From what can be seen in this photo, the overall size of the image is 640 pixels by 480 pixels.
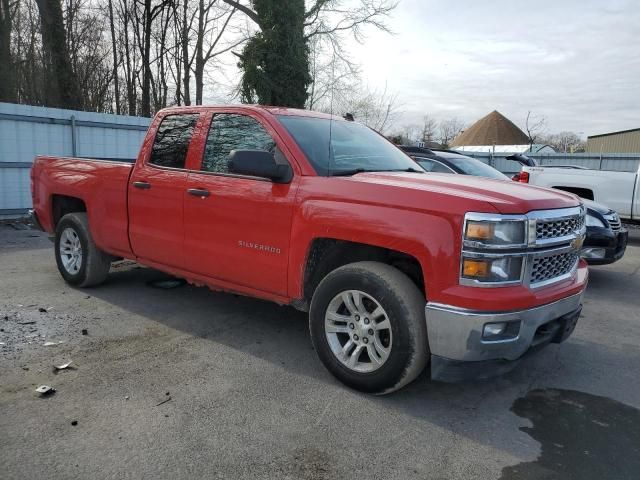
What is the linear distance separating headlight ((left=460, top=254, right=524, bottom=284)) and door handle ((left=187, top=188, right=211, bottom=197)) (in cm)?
226

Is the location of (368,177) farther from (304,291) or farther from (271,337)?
(271,337)

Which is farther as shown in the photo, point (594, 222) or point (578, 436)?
point (594, 222)

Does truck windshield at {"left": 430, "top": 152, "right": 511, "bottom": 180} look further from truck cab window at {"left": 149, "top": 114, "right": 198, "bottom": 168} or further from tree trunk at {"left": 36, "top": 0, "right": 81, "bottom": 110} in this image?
tree trunk at {"left": 36, "top": 0, "right": 81, "bottom": 110}

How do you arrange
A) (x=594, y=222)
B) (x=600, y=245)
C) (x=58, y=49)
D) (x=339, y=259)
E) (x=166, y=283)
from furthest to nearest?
(x=58, y=49) → (x=594, y=222) → (x=600, y=245) → (x=166, y=283) → (x=339, y=259)

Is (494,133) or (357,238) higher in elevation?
(494,133)

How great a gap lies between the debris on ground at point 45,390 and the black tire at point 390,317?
1839 mm

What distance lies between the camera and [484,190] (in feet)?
10.8

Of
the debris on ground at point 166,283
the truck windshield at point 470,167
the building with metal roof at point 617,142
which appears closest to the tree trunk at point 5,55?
the debris on ground at point 166,283

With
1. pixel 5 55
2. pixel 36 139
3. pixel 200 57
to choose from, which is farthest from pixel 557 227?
pixel 200 57

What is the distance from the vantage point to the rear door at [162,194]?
15.1ft

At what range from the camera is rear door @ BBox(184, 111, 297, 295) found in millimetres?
3850

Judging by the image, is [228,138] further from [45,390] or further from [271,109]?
[45,390]

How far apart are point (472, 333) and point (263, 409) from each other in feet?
4.51

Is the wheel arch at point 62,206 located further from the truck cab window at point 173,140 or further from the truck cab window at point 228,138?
the truck cab window at point 228,138
